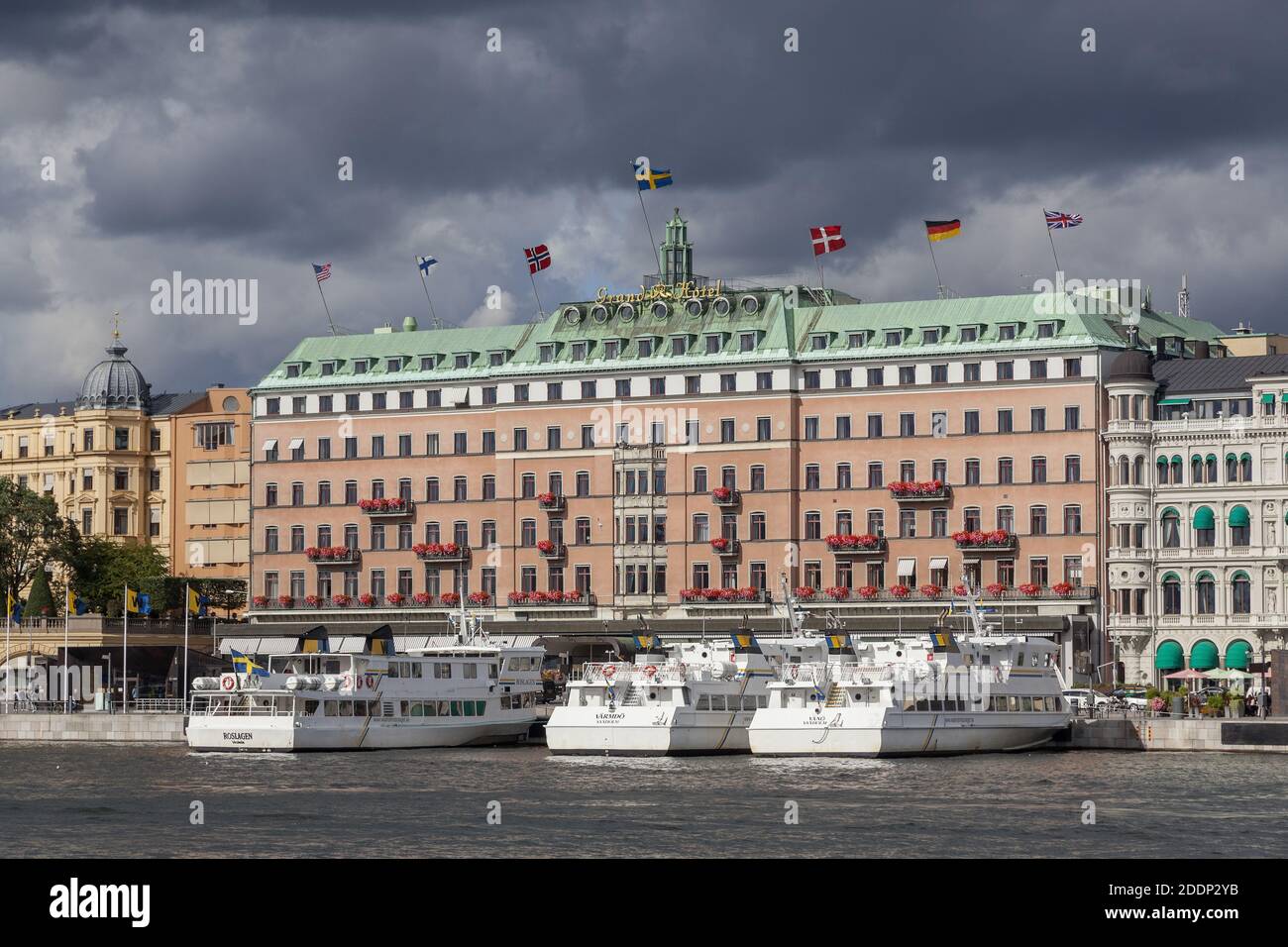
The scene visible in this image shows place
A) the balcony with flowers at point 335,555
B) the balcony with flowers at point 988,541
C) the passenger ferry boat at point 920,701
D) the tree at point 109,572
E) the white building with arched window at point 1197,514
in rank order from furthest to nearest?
the tree at point 109,572
the balcony with flowers at point 335,555
the balcony with flowers at point 988,541
the white building with arched window at point 1197,514
the passenger ferry boat at point 920,701

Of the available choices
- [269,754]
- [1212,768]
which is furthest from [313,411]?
[1212,768]

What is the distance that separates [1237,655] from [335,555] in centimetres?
6514

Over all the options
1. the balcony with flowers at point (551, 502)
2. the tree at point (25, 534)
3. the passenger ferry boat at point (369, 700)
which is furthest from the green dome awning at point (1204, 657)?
the tree at point (25, 534)

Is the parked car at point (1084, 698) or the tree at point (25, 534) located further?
the tree at point (25, 534)

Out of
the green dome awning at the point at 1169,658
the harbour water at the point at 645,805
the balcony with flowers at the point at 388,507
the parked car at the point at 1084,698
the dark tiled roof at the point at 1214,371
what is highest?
the dark tiled roof at the point at 1214,371

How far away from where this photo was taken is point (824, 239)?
474 feet

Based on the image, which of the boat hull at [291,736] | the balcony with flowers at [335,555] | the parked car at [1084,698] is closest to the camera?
the boat hull at [291,736]

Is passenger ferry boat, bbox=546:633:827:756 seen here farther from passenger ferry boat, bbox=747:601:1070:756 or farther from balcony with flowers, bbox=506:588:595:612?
balcony with flowers, bbox=506:588:595:612

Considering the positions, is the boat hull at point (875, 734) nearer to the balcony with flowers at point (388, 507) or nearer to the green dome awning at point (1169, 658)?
the green dome awning at point (1169, 658)

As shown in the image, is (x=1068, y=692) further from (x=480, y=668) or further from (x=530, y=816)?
(x=530, y=816)

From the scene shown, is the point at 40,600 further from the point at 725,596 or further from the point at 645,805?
the point at 645,805

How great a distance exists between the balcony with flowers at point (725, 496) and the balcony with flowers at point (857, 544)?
7186 mm

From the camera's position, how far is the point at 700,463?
15462 cm

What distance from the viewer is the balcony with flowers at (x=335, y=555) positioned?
164 meters
